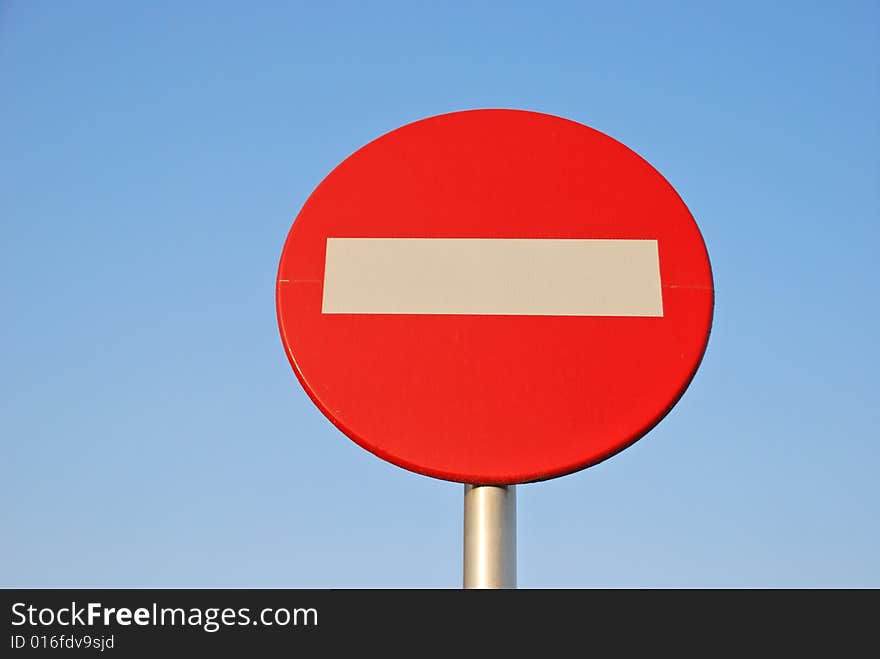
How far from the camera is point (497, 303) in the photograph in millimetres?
1456

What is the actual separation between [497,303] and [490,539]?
30cm

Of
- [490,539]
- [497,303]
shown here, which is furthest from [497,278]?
[490,539]

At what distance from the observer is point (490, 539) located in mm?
1398

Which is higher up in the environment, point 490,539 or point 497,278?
point 497,278

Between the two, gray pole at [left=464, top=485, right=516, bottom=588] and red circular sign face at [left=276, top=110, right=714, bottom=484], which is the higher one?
red circular sign face at [left=276, top=110, right=714, bottom=484]

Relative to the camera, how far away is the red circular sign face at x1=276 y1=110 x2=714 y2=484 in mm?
1400

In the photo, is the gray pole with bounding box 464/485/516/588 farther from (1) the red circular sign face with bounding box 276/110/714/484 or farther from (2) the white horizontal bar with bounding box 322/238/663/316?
(2) the white horizontal bar with bounding box 322/238/663/316

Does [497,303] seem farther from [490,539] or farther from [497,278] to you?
[490,539]

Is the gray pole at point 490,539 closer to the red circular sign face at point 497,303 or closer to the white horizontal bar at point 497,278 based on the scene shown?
the red circular sign face at point 497,303

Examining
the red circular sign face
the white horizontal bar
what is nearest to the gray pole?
the red circular sign face

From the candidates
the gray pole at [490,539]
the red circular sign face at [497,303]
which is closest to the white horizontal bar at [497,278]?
the red circular sign face at [497,303]
